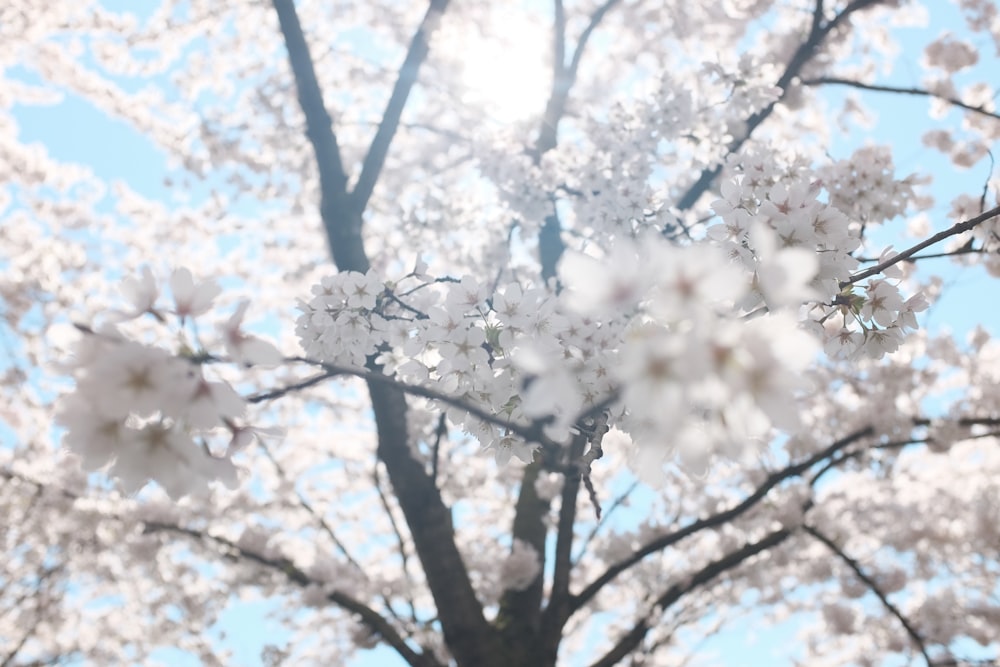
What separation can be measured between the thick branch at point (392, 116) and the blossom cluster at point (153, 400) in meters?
2.80

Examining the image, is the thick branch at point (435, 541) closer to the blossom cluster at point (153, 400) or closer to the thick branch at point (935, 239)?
the blossom cluster at point (153, 400)

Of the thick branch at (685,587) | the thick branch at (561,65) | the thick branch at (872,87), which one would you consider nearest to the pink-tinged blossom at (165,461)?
the thick branch at (685,587)

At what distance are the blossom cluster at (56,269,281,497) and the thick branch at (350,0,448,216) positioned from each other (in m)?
2.80

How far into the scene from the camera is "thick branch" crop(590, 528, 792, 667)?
3611 millimetres

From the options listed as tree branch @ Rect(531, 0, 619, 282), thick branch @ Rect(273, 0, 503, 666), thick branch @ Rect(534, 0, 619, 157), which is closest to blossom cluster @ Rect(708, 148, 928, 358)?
thick branch @ Rect(273, 0, 503, 666)

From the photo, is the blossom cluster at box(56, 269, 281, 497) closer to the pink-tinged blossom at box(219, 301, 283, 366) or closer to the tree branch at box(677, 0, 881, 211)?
the pink-tinged blossom at box(219, 301, 283, 366)

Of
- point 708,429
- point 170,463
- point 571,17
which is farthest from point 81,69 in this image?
point 708,429

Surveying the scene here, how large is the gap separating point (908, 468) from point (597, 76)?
6.49 meters

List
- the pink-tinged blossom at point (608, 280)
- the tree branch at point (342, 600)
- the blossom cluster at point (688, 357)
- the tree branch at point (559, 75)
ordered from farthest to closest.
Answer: the tree branch at point (559, 75)
the tree branch at point (342, 600)
the pink-tinged blossom at point (608, 280)
the blossom cluster at point (688, 357)

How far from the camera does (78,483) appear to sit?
5.93 meters

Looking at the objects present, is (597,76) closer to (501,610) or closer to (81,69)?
(81,69)

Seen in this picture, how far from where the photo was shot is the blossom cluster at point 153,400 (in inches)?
32.8

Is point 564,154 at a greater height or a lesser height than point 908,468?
lesser

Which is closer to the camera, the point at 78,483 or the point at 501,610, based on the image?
the point at 501,610
